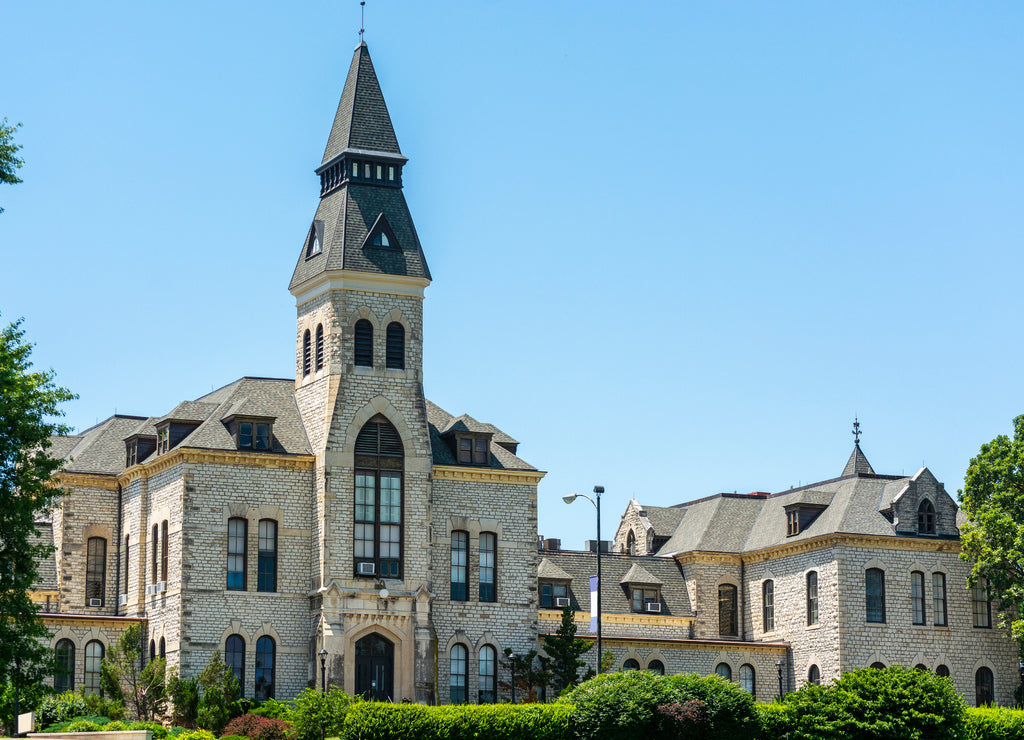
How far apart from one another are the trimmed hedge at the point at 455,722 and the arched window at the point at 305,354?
678 inches

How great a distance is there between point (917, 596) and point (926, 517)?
324 centimetres

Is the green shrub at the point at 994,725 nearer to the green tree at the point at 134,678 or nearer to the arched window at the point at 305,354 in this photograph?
the arched window at the point at 305,354

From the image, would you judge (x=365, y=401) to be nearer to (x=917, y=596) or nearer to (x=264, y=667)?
(x=264, y=667)

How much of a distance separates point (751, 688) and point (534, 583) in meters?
11.8

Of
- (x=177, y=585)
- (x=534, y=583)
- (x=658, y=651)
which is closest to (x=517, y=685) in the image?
(x=534, y=583)

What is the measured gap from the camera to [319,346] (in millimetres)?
65812

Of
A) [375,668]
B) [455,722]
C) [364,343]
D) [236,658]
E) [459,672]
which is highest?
[364,343]

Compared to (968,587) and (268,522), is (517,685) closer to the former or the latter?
(268,522)

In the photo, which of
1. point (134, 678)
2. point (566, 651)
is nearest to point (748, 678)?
point (566, 651)

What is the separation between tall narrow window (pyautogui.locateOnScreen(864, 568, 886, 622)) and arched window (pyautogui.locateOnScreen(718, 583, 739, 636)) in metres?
7.40

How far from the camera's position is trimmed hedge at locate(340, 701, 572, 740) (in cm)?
5062

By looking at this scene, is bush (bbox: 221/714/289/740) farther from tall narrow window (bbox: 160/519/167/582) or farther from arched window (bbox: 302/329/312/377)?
arched window (bbox: 302/329/312/377)

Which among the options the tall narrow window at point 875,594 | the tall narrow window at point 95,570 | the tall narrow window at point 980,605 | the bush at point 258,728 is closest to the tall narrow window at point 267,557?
the bush at point 258,728

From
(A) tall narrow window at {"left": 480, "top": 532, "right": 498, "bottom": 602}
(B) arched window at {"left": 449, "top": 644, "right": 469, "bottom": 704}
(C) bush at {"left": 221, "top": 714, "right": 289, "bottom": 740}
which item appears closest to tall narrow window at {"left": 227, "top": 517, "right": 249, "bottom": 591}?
(C) bush at {"left": 221, "top": 714, "right": 289, "bottom": 740}
